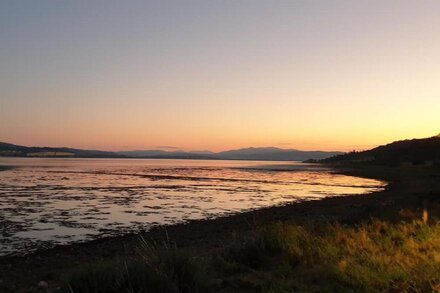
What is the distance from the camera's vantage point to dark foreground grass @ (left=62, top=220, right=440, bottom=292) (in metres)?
6.89

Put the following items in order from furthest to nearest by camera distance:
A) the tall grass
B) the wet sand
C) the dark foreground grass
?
the wet sand, the dark foreground grass, the tall grass

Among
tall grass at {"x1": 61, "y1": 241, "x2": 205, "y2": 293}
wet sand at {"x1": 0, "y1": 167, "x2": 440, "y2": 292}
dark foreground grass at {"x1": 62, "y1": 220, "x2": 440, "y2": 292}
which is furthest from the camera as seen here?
wet sand at {"x1": 0, "y1": 167, "x2": 440, "y2": 292}

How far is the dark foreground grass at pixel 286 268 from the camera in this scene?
6895mm

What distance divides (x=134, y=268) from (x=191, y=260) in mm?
1039

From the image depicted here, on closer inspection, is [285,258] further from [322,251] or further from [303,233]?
[303,233]

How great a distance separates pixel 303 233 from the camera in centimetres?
1135

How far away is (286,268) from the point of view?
8.59m

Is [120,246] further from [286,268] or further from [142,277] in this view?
[142,277]

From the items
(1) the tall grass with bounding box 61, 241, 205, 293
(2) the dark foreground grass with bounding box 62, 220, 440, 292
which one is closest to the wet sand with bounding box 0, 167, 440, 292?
(2) the dark foreground grass with bounding box 62, 220, 440, 292

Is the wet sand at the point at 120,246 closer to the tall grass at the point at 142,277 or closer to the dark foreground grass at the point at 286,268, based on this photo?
the dark foreground grass at the point at 286,268

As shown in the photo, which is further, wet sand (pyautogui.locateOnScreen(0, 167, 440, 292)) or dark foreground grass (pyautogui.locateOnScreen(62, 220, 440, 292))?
wet sand (pyautogui.locateOnScreen(0, 167, 440, 292))

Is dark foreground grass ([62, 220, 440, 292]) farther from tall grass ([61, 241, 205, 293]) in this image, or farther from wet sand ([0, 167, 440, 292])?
wet sand ([0, 167, 440, 292])

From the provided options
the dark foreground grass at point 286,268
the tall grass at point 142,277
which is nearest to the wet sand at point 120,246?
the dark foreground grass at point 286,268

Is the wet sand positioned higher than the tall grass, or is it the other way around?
the tall grass
